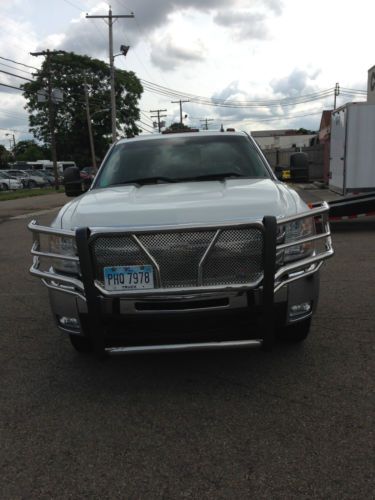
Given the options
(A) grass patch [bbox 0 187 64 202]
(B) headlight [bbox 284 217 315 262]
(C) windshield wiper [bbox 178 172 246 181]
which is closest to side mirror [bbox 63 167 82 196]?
(C) windshield wiper [bbox 178 172 246 181]

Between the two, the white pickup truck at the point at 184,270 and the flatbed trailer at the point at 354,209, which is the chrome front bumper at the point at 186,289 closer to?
the white pickup truck at the point at 184,270

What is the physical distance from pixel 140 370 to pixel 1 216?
14.2 metres

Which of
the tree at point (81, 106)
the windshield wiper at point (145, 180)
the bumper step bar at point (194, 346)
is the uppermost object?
the tree at point (81, 106)

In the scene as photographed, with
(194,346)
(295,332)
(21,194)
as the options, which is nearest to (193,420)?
(194,346)

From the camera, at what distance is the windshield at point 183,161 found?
439 centimetres

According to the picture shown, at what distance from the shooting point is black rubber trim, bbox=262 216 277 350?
285 cm

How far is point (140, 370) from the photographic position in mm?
3672

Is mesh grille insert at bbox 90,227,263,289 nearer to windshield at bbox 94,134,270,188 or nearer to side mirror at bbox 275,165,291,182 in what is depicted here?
windshield at bbox 94,134,270,188

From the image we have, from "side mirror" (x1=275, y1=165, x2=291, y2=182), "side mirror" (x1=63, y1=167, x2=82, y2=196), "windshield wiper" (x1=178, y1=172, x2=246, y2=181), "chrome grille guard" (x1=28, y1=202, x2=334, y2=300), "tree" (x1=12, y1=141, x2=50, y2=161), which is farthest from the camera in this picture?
"tree" (x1=12, y1=141, x2=50, y2=161)

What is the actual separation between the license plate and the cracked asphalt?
2.73 ft

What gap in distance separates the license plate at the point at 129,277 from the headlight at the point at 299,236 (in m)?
0.90

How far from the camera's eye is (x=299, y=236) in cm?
319

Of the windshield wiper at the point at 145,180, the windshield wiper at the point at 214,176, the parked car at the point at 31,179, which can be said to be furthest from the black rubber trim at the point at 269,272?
the parked car at the point at 31,179

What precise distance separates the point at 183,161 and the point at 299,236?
176 cm
